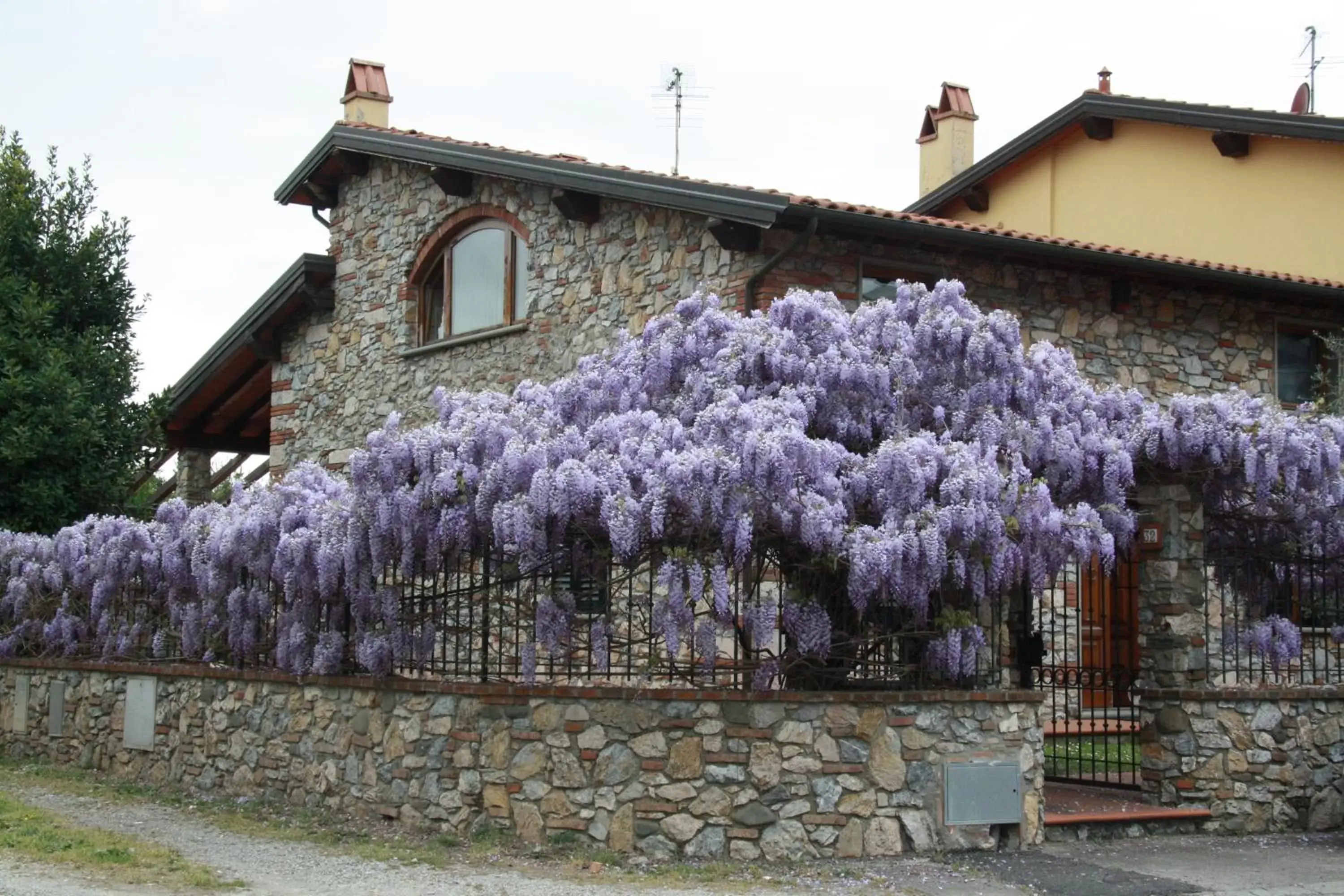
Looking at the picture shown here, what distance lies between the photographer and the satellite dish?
21.6m

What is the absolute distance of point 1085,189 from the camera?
2041 centimetres

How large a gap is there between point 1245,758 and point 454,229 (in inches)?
369

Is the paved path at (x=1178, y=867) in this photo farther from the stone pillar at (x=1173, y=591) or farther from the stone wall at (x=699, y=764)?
the stone pillar at (x=1173, y=591)

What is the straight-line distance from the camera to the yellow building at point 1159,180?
18078mm

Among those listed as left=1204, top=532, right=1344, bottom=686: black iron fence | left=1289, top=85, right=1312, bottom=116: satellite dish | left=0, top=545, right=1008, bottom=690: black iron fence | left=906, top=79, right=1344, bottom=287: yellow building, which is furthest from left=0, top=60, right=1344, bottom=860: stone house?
left=1289, top=85, right=1312, bottom=116: satellite dish

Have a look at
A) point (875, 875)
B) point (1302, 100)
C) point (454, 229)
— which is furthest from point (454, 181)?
point (1302, 100)

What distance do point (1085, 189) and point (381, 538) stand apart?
1364cm

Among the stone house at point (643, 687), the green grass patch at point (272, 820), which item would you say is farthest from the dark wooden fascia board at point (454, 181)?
the green grass patch at point (272, 820)

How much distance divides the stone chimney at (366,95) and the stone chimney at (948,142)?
757cm

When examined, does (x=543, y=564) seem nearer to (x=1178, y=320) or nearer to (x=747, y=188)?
(x=747, y=188)

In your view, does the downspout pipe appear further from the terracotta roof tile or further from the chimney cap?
the chimney cap

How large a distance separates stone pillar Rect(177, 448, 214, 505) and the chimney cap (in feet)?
17.3

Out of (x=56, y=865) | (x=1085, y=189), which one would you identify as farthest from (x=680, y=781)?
(x=1085, y=189)

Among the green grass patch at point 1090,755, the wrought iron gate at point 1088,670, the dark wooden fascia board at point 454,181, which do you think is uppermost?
the dark wooden fascia board at point 454,181
